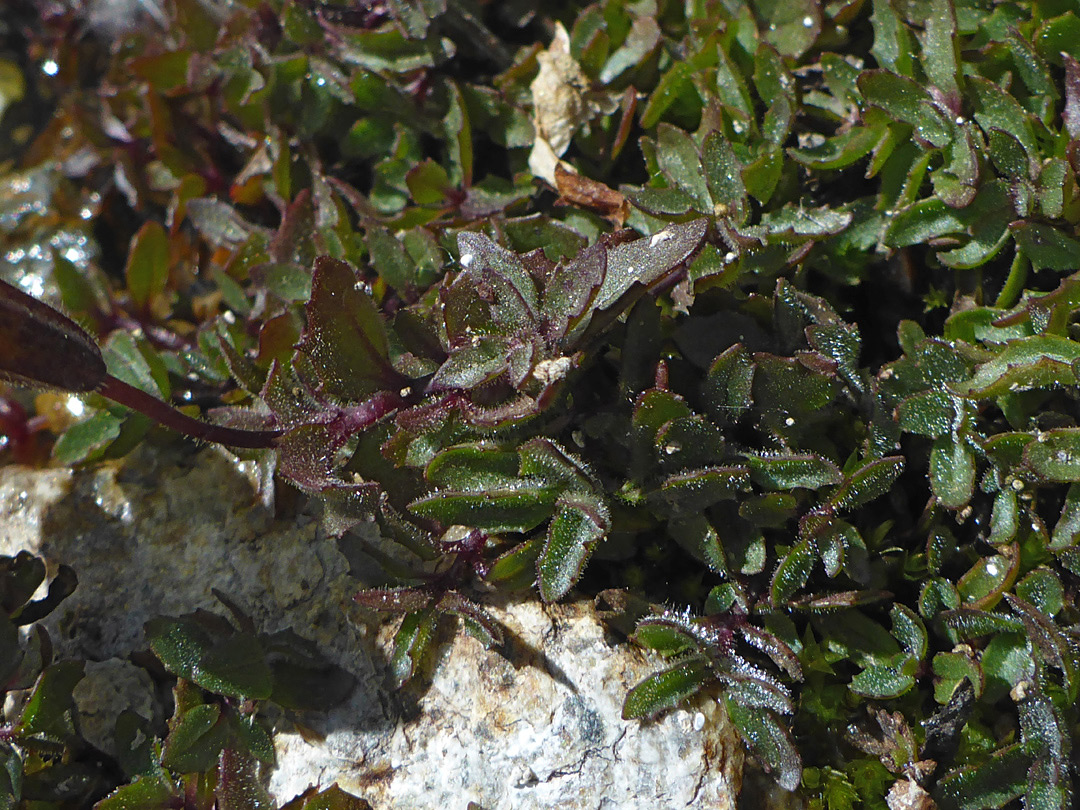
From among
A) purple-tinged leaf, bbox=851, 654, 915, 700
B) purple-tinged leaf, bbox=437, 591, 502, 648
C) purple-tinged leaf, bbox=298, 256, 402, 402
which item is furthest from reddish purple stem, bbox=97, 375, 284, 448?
purple-tinged leaf, bbox=851, 654, 915, 700

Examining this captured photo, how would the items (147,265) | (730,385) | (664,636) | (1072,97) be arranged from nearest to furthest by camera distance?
1. (664,636)
2. (730,385)
3. (1072,97)
4. (147,265)

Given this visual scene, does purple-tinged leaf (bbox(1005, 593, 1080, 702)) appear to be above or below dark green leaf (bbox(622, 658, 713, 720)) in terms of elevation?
above

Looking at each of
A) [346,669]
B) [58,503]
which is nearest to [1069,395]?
[346,669]

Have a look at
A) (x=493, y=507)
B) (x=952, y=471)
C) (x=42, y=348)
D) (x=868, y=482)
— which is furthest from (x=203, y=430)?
(x=952, y=471)

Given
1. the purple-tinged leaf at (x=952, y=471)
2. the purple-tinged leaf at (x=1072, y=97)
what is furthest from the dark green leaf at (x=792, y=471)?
the purple-tinged leaf at (x=1072, y=97)

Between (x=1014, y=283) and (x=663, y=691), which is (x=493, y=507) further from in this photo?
(x=1014, y=283)

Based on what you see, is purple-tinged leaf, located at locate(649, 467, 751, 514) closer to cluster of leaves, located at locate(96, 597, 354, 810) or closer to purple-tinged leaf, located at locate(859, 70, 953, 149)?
cluster of leaves, located at locate(96, 597, 354, 810)

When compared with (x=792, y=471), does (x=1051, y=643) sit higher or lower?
lower

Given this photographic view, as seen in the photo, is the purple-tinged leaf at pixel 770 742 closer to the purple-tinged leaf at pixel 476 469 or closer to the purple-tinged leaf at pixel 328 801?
the purple-tinged leaf at pixel 476 469
